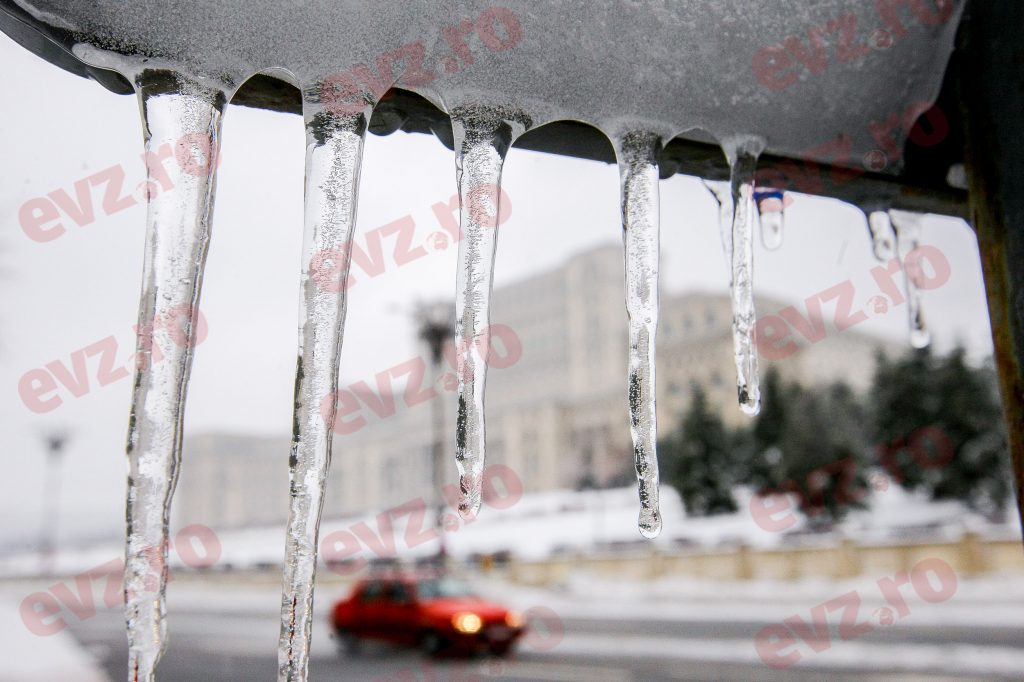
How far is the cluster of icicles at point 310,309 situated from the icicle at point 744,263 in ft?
0.03

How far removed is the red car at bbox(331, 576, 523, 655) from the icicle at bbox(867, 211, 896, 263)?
405 inches

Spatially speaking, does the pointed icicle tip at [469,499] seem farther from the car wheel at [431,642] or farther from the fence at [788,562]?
the fence at [788,562]

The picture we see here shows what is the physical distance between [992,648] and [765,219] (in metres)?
11.1

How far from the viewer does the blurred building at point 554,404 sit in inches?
2349

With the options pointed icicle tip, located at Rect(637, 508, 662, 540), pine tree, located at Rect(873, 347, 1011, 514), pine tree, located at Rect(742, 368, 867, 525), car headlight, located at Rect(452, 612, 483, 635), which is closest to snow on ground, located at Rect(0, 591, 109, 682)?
car headlight, located at Rect(452, 612, 483, 635)

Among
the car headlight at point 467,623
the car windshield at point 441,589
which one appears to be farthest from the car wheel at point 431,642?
the car windshield at point 441,589

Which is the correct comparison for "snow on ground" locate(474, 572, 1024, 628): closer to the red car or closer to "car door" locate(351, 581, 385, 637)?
the red car

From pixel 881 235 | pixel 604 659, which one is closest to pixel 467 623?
pixel 604 659

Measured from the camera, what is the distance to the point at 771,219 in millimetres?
2197

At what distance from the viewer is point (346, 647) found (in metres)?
12.6

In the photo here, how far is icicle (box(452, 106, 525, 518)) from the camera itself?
4.44ft

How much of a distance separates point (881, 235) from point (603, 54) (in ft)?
3.52

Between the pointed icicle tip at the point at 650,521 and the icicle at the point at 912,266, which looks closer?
the pointed icicle tip at the point at 650,521

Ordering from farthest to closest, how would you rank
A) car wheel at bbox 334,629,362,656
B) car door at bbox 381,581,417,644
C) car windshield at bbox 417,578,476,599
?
car wheel at bbox 334,629,362,656, car windshield at bbox 417,578,476,599, car door at bbox 381,581,417,644
